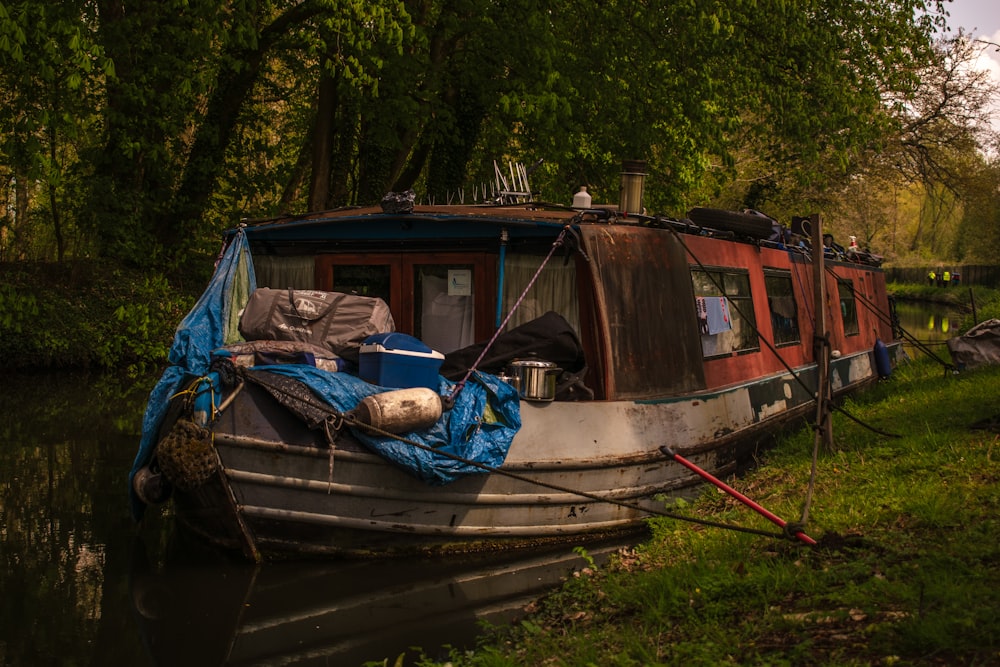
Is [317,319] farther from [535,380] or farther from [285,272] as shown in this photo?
[535,380]

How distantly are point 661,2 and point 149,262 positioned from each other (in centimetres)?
1041

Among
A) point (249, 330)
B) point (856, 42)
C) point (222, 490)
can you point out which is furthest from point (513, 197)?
point (856, 42)

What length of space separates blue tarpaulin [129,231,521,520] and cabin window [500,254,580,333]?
1.29 meters

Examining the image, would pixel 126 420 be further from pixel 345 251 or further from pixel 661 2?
pixel 661 2

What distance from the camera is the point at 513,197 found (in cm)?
1020

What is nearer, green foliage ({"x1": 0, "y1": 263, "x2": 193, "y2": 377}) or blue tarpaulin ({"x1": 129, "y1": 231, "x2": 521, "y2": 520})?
blue tarpaulin ({"x1": 129, "y1": 231, "x2": 521, "y2": 520})

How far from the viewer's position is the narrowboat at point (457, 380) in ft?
21.9

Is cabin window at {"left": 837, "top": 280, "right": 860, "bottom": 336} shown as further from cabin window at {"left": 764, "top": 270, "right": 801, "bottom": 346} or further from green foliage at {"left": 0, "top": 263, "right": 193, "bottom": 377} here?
green foliage at {"left": 0, "top": 263, "right": 193, "bottom": 377}

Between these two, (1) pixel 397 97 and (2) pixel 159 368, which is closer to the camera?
(1) pixel 397 97

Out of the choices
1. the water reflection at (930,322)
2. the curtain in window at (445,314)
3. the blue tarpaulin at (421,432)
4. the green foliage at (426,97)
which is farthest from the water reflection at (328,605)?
the water reflection at (930,322)

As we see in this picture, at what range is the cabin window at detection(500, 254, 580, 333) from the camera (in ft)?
27.5

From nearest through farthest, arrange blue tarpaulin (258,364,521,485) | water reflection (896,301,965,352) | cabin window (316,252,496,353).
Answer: blue tarpaulin (258,364,521,485), cabin window (316,252,496,353), water reflection (896,301,965,352)

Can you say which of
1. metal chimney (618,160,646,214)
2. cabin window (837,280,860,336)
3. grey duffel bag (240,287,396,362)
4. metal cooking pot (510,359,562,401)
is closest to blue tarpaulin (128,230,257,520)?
grey duffel bag (240,287,396,362)

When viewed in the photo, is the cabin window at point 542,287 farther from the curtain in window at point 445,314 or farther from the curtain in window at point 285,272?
the curtain in window at point 285,272
